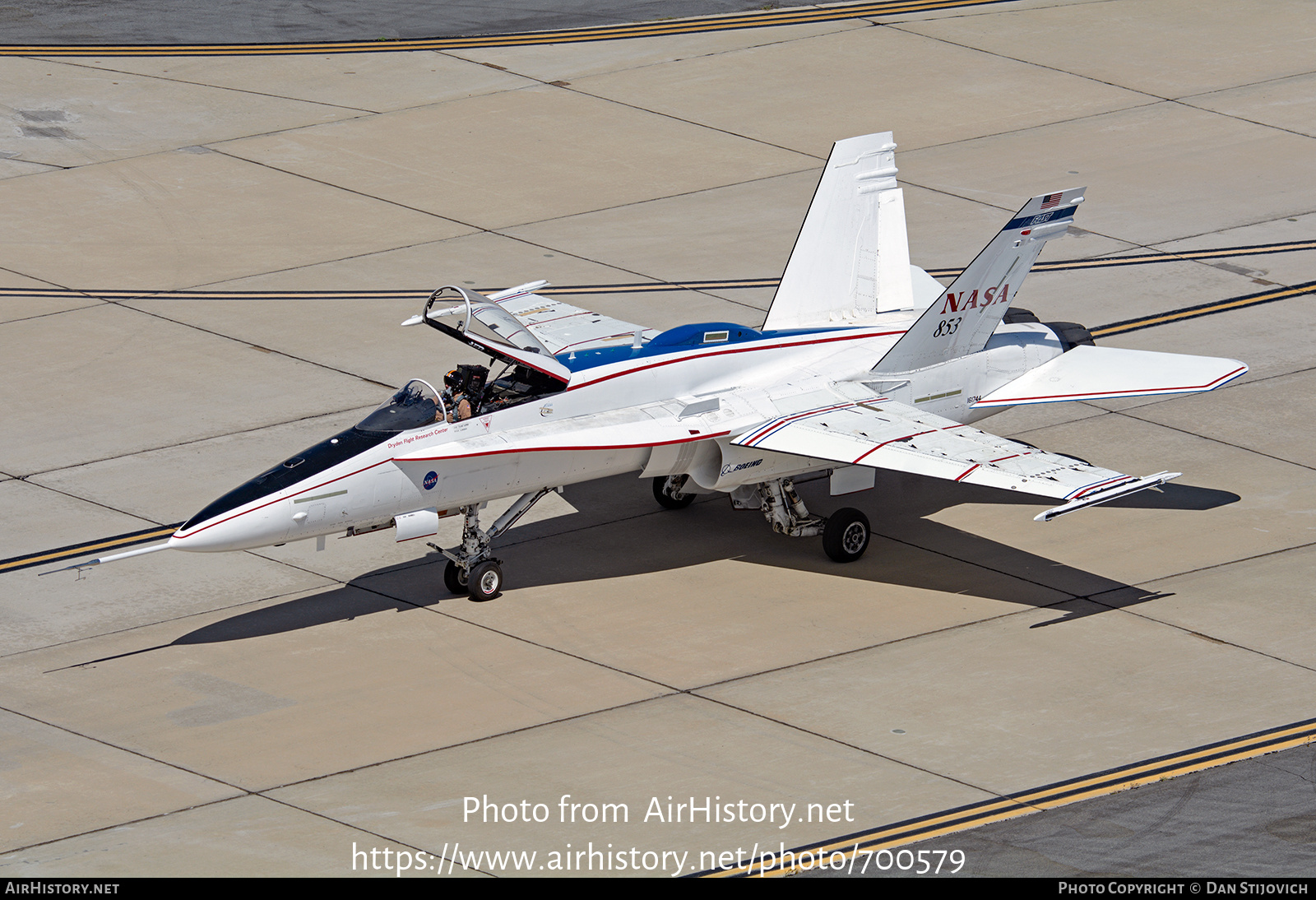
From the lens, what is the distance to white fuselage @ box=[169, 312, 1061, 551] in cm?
1831

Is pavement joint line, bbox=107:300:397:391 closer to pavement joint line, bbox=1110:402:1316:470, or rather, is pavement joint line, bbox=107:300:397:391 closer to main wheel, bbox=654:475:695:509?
main wheel, bbox=654:475:695:509

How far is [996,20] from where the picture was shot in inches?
1554

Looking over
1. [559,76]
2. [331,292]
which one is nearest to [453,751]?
[331,292]

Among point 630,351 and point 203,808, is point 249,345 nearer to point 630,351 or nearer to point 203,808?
point 630,351

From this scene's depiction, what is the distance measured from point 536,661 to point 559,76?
66.9 feet

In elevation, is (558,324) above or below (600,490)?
above

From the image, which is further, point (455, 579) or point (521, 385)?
point (455, 579)

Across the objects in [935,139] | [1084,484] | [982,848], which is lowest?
[982,848]

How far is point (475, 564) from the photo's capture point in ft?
64.8

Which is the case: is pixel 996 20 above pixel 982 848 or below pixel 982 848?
above

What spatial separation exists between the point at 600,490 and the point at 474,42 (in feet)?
60.2

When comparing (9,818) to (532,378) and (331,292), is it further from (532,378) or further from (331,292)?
(331,292)

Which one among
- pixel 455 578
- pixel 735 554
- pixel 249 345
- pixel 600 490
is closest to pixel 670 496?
pixel 600 490

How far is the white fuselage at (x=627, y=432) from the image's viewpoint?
60.1 ft
